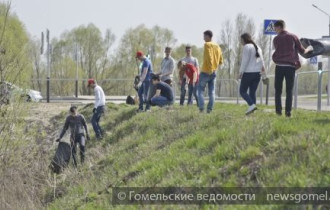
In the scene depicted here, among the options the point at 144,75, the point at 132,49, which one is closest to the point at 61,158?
the point at 144,75

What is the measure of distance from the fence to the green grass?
162 inches

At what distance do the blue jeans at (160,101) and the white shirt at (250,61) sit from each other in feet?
16.3

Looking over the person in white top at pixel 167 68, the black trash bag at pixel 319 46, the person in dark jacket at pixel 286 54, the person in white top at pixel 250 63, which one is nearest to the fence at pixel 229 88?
the person in white top at pixel 167 68

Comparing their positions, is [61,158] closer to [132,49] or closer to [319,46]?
[319,46]

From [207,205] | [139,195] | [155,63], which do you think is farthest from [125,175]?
[155,63]

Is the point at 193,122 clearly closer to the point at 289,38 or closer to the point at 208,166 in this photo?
the point at 289,38

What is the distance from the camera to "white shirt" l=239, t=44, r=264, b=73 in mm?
9781

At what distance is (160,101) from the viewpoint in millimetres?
14555

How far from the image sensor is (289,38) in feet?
→ 28.7

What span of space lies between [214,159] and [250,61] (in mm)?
3515

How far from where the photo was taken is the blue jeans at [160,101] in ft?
47.6

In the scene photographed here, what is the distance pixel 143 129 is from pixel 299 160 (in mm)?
7398

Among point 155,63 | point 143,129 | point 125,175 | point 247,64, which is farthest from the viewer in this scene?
point 155,63

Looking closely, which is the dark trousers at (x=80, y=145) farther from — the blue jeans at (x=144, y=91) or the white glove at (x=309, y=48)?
the white glove at (x=309, y=48)
